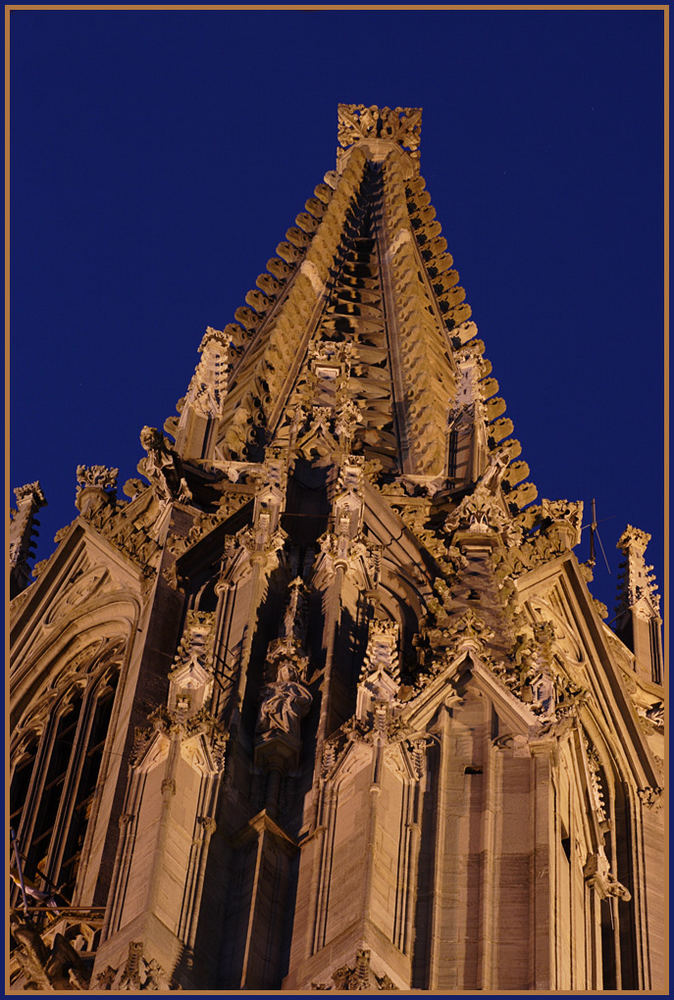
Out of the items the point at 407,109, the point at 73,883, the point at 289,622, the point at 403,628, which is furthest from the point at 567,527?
the point at 407,109

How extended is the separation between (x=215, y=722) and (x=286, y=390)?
23681 mm

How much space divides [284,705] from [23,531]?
19.7 m

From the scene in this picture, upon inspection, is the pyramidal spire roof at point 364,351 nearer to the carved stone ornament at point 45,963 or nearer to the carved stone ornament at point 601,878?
the carved stone ornament at point 601,878

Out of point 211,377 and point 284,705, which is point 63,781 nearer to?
point 284,705

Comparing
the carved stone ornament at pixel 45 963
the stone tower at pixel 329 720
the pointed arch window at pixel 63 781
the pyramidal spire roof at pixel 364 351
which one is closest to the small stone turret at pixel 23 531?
the stone tower at pixel 329 720

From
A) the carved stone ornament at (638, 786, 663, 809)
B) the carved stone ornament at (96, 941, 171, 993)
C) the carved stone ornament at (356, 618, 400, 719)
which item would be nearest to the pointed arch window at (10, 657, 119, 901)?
the carved stone ornament at (356, 618, 400, 719)

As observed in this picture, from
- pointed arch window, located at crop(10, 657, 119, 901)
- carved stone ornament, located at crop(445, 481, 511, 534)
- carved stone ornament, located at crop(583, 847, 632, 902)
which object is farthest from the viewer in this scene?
carved stone ornament, located at crop(445, 481, 511, 534)

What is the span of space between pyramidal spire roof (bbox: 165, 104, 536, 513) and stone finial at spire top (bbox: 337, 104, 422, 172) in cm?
4

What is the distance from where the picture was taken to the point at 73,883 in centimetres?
3994

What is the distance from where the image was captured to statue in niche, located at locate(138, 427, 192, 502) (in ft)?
163

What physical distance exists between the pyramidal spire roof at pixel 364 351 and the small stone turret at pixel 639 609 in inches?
106

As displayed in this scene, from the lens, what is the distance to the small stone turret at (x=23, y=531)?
183 feet

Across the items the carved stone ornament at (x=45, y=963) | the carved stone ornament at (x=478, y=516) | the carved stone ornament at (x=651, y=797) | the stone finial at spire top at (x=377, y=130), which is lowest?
the carved stone ornament at (x=45, y=963)

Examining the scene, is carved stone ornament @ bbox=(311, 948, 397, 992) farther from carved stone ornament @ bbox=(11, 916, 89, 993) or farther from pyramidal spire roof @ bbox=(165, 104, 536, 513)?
pyramidal spire roof @ bbox=(165, 104, 536, 513)
